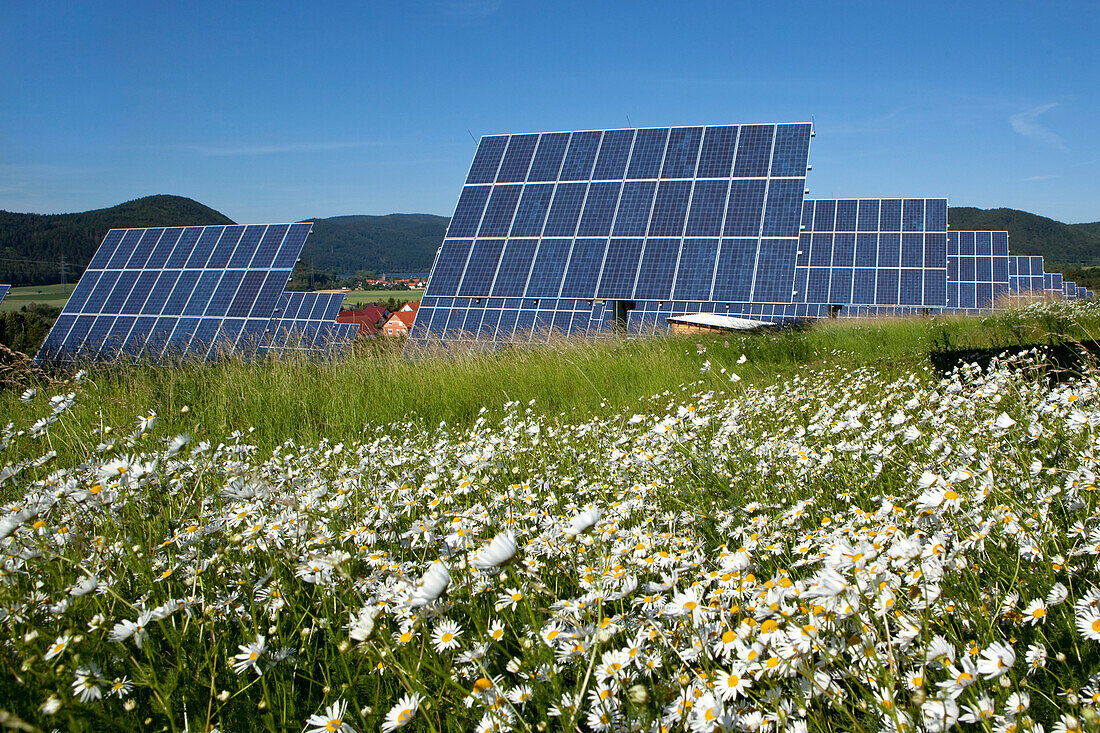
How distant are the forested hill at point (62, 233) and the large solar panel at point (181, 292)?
55.5 m

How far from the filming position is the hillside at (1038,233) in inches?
3708

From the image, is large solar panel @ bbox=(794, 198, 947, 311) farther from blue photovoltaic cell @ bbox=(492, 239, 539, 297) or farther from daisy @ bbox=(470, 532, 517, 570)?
daisy @ bbox=(470, 532, 517, 570)

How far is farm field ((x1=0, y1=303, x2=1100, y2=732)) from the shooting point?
1.30 m

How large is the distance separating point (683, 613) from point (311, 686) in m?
1.02

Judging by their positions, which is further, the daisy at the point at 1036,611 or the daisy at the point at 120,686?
the daisy at the point at 120,686

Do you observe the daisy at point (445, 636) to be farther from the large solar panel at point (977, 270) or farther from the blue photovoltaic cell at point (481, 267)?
the large solar panel at point (977, 270)

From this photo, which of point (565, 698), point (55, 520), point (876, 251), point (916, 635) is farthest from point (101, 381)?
point (876, 251)

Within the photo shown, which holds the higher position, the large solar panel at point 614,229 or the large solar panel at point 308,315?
the large solar panel at point 614,229

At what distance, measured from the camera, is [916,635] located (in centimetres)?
134

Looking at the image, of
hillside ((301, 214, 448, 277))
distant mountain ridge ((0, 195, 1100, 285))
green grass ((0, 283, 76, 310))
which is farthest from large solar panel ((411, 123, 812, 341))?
hillside ((301, 214, 448, 277))

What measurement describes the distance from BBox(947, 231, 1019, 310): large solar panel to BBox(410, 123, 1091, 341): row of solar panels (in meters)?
12.9

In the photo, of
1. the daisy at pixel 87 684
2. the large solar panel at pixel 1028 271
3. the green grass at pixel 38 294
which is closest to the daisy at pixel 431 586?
the daisy at pixel 87 684

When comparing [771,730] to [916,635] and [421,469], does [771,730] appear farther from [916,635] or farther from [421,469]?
[421,469]

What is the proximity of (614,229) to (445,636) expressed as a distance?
11.6 metres
